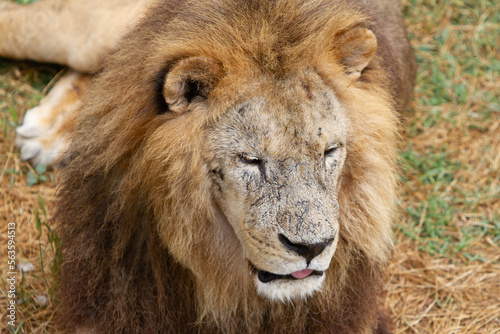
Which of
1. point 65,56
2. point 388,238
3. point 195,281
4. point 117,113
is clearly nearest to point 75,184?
point 117,113

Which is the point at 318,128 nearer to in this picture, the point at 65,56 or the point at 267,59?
the point at 267,59

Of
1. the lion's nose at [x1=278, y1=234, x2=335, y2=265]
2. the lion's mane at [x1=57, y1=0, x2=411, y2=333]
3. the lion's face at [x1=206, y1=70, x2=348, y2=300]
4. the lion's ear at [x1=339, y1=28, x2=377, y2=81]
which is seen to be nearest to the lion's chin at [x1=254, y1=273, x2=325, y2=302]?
the lion's face at [x1=206, y1=70, x2=348, y2=300]

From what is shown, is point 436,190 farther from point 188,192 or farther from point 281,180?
point 188,192

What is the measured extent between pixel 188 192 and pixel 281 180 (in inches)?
18.1

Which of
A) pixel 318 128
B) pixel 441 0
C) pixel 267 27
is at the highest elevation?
pixel 267 27

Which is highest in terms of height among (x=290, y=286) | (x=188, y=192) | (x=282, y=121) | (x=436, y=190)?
(x=282, y=121)

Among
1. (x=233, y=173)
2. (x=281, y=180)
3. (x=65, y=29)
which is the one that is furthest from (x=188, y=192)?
(x=65, y=29)

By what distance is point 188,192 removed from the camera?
273cm

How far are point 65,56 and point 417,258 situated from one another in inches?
135

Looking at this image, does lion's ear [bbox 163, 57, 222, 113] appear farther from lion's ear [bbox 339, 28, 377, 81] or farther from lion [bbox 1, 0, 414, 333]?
lion's ear [bbox 339, 28, 377, 81]

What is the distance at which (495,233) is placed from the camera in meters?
4.73

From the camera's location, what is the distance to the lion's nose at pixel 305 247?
249cm

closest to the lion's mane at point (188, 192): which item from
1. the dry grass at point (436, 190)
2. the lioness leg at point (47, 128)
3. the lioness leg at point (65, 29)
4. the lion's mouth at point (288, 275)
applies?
the lion's mouth at point (288, 275)

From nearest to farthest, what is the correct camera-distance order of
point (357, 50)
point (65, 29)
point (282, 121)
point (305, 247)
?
point (305, 247), point (282, 121), point (357, 50), point (65, 29)
